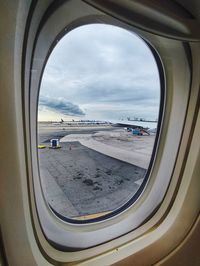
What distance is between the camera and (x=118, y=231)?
41.9 inches

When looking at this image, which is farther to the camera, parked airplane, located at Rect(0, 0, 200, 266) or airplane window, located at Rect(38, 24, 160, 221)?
airplane window, located at Rect(38, 24, 160, 221)

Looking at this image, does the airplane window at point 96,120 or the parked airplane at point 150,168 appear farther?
the airplane window at point 96,120

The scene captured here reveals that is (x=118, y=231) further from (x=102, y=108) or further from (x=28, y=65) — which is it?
(x=28, y=65)

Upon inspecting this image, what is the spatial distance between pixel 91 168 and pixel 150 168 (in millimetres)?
427

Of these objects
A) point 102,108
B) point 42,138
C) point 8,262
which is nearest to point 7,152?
point 42,138

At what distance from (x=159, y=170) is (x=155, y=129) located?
0.28m

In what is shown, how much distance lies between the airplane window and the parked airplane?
62 millimetres

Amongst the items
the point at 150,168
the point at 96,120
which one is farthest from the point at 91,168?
the point at 150,168

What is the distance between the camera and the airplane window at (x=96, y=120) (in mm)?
817

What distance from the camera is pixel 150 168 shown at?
Answer: 116cm

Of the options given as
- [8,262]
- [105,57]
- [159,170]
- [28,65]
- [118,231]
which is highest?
[105,57]

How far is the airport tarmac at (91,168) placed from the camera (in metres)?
0.90

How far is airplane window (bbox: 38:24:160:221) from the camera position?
0.82 metres

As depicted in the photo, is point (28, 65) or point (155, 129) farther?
point (155, 129)
